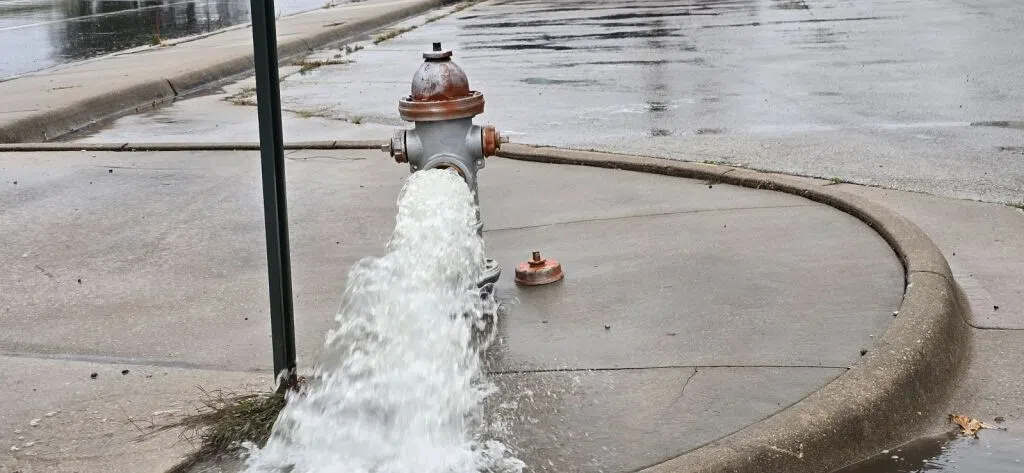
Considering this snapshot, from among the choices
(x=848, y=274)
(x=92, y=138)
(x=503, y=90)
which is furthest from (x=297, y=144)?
(x=848, y=274)

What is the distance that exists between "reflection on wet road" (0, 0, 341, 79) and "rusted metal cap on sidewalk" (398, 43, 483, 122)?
10747 millimetres

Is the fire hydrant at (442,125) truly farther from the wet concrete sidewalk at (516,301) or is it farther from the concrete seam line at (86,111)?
the concrete seam line at (86,111)

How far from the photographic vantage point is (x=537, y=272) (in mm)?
4883

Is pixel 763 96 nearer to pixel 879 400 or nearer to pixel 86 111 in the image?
pixel 86 111

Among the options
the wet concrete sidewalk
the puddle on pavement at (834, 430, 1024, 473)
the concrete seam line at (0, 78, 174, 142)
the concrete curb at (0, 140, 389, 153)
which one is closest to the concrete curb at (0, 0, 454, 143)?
the concrete seam line at (0, 78, 174, 142)

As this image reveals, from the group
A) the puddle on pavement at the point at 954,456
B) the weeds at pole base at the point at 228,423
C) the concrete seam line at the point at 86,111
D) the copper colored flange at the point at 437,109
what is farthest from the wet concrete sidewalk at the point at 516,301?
the concrete seam line at the point at 86,111

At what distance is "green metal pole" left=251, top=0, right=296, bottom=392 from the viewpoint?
10.8 ft

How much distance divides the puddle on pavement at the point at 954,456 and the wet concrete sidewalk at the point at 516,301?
12.4 inches

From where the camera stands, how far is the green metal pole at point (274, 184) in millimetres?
3281

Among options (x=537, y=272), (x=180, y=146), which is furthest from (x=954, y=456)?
(x=180, y=146)

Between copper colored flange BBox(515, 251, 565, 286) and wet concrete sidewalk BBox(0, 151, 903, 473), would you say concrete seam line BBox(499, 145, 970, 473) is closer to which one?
wet concrete sidewalk BBox(0, 151, 903, 473)

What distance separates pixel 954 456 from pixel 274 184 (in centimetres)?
217

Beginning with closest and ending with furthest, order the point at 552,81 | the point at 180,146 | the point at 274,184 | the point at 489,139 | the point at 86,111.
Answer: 1. the point at 274,184
2. the point at 489,139
3. the point at 180,146
4. the point at 86,111
5. the point at 552,81

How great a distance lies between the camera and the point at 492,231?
580 centimetres
